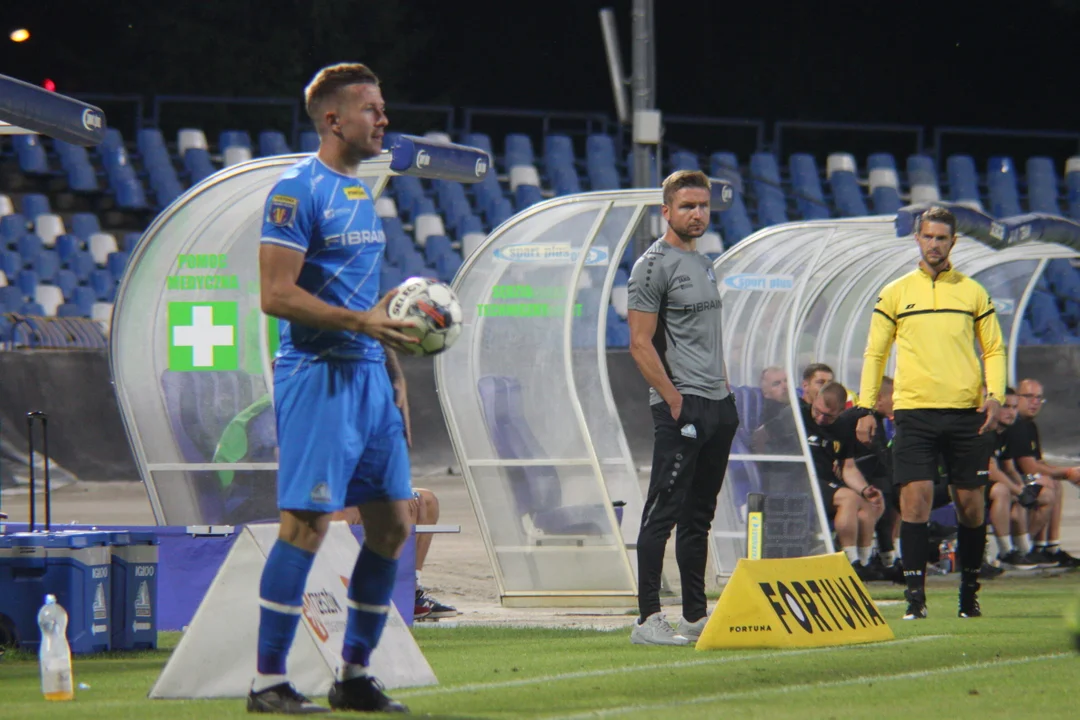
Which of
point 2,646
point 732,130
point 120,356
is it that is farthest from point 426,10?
point 2,646

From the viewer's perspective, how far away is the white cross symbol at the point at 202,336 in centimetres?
927

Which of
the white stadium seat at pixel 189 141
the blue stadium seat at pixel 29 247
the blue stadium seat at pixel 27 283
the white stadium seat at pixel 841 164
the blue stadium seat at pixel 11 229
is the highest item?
the white stadium seat at pixel 189 141

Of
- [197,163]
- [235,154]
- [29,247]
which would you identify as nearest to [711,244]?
[235,154]

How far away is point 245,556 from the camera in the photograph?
5.73m

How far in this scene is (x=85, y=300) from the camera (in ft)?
68.9

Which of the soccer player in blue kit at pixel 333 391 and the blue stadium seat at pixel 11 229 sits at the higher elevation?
the blue stadium seat at pixel 11 229

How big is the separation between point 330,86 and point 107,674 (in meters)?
2.87

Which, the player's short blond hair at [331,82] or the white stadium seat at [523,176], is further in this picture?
the white stadium seat at [523,176]

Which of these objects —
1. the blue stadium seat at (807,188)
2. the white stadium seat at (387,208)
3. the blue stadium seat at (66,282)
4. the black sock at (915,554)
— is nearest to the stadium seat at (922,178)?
the blue stadium seat at (807,188)

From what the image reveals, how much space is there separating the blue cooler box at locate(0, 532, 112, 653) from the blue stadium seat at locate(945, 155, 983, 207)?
2124cm

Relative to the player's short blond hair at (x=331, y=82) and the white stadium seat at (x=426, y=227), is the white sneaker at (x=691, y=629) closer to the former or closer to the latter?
the player's short blond hair at (x=331, y=82)

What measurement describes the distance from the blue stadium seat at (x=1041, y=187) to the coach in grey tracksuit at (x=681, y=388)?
20.4 metres

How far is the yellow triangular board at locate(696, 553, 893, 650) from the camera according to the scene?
7023 mm

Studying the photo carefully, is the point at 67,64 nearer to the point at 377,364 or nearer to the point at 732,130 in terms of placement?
the point at 732,130
